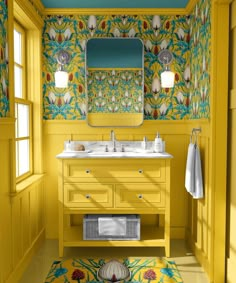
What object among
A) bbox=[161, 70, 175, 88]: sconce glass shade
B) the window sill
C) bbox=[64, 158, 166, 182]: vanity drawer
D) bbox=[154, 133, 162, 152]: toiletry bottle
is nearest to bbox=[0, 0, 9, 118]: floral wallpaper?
the window sill

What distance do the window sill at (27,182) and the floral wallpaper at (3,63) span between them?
0.67m

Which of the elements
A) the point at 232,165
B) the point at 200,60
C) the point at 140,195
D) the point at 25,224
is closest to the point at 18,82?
the point at 25,224

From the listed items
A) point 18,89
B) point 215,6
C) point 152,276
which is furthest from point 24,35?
point 152,276

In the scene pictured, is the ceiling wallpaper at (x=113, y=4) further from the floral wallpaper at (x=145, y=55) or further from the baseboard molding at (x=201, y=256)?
the baseboard molding at (x=201, y=256)

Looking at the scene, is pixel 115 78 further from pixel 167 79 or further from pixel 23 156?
pixel 23 156

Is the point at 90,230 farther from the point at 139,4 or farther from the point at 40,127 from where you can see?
the point at 139,4

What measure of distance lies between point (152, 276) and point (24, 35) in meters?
2.68

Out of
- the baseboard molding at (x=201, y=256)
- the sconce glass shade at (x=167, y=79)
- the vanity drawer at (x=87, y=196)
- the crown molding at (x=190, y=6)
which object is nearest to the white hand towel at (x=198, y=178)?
the baseboard molding at (x=201, y=256)

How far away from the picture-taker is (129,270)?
9.71 feet

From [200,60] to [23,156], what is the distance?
1986 millimetres

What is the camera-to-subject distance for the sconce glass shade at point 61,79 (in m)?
3.74

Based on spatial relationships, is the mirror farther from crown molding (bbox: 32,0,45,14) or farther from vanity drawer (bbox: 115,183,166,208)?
vanity drawer (bbox: 115,183,166,208)

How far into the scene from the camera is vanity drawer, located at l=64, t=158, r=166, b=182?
3328 millimetres

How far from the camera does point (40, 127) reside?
384cm
